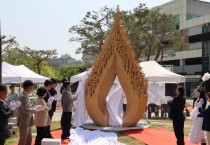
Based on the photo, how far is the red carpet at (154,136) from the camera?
895cm

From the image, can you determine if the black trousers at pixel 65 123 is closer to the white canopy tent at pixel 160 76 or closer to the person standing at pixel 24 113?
the person standing at pixel 24 113

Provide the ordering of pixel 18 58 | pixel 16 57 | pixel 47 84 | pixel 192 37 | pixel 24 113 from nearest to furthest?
1. pixel 24 113
2. pixel 47 84
3. pixel 16 57
4. pixel 18 58
5. pixel 192 37

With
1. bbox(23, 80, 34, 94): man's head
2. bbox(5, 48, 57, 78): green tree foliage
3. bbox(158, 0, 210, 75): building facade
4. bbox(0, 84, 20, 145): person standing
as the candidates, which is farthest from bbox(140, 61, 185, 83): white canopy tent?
bbox(5, 48, 57, 78): green tree foliage

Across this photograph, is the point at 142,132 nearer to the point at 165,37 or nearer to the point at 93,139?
the point at 93,139

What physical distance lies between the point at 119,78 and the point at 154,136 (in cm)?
224

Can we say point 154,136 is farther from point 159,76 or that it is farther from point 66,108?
point 159,76

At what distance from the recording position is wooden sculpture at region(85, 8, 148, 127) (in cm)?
1071

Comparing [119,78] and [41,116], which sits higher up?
[119,78]

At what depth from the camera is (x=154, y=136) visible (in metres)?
9.82

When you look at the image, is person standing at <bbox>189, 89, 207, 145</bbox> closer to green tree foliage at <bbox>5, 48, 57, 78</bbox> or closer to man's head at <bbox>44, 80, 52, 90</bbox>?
man's head at <bbox>44, 80, 52, 90</bbox>

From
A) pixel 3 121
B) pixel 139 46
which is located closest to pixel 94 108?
pixel 3 121

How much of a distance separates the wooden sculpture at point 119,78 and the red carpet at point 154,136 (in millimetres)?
576

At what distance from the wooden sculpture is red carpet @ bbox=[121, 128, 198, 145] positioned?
58 cm

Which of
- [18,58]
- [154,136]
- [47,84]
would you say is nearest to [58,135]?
[47,84]
